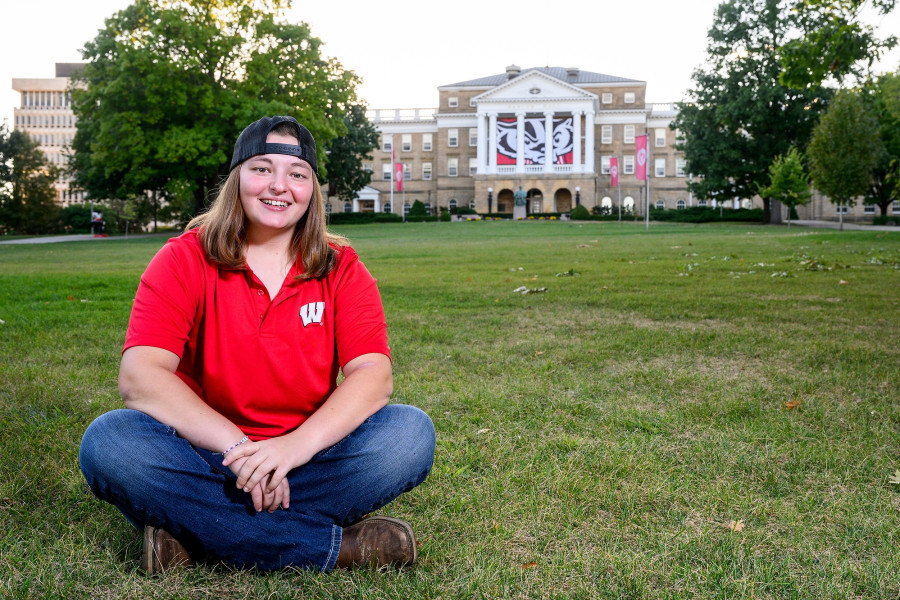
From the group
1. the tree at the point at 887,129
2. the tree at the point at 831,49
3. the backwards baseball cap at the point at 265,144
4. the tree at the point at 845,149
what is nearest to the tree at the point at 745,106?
the tree at the point at 887,129

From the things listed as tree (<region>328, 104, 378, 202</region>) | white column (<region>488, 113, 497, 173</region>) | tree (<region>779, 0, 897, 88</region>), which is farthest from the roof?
tree (<region>779, 0, 897, 88</region>)

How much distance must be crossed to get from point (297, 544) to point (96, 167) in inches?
1396

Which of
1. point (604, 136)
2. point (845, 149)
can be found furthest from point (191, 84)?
point (604, 136)

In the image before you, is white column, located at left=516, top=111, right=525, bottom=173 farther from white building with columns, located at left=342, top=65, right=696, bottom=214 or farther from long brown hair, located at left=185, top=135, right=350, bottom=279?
long brown hair, located at left=185, top=135, right=350, bottom=279

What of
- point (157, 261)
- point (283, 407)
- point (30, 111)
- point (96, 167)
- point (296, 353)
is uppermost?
point (30, 111)

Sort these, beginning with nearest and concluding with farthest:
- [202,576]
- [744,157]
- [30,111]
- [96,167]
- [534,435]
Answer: [202,576] < [534,435] < [96,167] < [744,157] < [30,111]

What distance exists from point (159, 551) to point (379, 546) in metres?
0.65

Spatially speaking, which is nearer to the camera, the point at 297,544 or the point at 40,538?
the point at 297,544

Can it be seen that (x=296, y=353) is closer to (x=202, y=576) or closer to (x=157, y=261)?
(x=157, y=261)

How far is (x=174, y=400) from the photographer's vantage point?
7.69 ft

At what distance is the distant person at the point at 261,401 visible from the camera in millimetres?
2285

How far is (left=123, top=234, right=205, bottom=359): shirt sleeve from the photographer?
239 cm

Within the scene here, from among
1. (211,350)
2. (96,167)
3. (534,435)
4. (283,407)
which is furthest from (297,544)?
(96,167)

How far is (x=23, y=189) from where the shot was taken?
4503 centimetres
